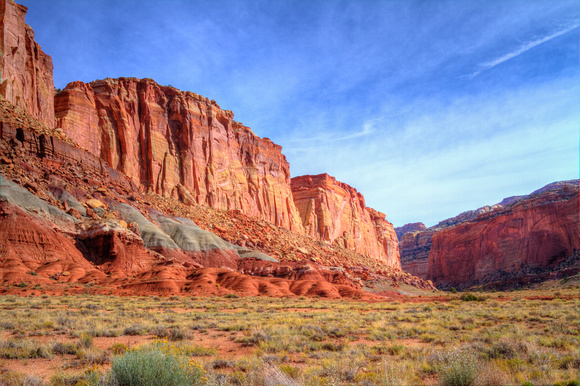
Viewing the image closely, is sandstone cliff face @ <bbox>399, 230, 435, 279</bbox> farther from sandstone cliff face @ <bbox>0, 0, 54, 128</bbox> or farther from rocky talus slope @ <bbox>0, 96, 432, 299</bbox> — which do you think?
sandstone cliff face @ <bbox>0, 0, 54, 128</bbox>

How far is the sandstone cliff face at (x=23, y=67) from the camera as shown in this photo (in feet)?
142

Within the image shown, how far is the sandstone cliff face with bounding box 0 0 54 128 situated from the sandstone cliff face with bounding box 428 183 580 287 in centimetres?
9707

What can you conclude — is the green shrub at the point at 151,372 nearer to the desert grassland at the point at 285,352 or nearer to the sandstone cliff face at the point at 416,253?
the desert grassland at the point at 285,352

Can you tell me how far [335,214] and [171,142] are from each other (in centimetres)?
5247

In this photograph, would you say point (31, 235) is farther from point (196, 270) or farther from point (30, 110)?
point (30, 110)

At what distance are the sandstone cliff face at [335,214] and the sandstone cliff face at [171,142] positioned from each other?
1216 cm

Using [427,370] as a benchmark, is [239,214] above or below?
above

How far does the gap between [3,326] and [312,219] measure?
274 feet

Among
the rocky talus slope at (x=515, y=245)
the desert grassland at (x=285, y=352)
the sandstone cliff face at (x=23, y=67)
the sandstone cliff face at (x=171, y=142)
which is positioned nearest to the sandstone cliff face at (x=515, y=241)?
the rocky talus slope at (x=515, y=245)

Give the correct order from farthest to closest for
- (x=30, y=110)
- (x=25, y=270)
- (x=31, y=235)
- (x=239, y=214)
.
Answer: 1. (x=239, y=214)
2. (x=30, y=110)
3. (x=31, y=235)
4. (x=25, y=270)

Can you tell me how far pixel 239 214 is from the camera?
69.3 metres

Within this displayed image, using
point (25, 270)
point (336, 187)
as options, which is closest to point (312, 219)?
point (336, 187)

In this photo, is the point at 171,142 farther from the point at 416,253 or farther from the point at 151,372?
the point at 416,253

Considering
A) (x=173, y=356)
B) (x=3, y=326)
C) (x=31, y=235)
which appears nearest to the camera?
(x=173, y=356)
